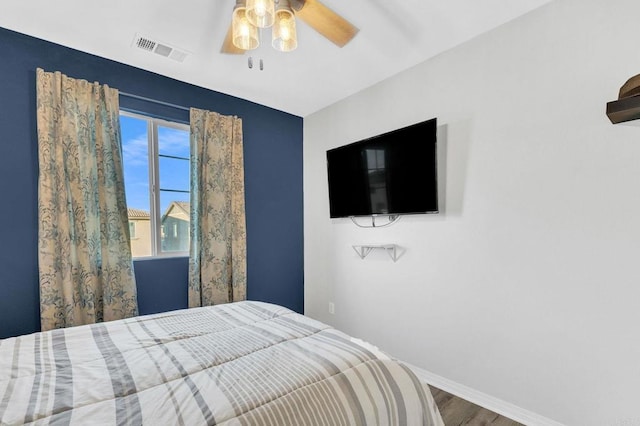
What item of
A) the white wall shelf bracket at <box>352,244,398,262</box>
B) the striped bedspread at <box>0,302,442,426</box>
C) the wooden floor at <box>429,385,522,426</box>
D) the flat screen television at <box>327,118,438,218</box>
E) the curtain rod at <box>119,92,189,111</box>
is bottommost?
the wooden floor at <box>429,385,522,426</box>

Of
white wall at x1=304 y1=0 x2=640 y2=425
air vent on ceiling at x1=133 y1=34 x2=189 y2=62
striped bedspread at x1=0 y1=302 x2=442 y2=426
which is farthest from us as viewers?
air vent on ceiling at x1=133 y1=34 x2=189 y2=62

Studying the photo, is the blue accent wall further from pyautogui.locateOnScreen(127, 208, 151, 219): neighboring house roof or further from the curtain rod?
pyautogui.locateOnScreen(127, 208, 151, 219): neighboring house roof

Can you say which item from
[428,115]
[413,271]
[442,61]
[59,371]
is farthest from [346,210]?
[59,371]

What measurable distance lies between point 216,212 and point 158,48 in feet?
4.41

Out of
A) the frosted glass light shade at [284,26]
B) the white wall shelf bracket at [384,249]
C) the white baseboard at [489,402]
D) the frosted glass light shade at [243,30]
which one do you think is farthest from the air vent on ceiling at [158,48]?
the white baseboard at [489,402]

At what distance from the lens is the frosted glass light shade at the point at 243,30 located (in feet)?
4.67

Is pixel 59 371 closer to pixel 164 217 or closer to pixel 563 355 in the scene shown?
pixel 164 217

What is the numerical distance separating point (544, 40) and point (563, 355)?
6.00ft

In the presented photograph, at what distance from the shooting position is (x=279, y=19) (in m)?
1.46

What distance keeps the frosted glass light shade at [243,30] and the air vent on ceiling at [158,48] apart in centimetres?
102

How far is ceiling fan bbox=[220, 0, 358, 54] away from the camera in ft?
4.38

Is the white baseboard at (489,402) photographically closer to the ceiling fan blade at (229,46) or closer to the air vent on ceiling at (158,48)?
the ceiling fan blade at (229,46)

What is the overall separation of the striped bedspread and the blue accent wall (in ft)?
2.98

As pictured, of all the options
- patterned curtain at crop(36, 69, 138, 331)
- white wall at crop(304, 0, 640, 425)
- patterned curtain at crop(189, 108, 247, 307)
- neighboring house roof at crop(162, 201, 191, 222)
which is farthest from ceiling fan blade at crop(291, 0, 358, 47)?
neighboring house roof at crop(162, 201, 191, 222)
